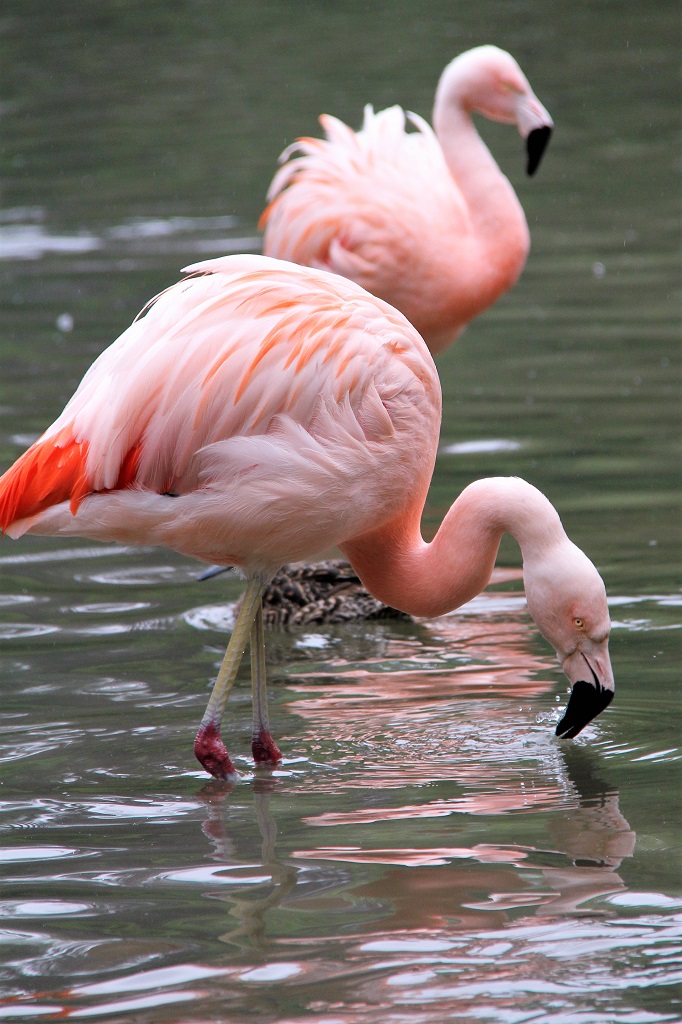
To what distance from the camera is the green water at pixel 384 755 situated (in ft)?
11.7

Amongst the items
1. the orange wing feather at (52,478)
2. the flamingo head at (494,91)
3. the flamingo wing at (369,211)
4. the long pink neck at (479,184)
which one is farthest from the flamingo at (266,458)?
the flamingo head at (494,91)

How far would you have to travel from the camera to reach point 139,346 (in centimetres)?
456

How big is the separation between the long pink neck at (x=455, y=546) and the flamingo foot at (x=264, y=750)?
570mm

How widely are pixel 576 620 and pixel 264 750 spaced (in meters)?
1.02

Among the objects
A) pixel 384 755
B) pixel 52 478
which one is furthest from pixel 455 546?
pixel 52 478

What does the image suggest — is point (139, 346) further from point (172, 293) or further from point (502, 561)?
point (502, 561)

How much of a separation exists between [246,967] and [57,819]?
108 centimetres

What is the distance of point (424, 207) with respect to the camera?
731 centimetres

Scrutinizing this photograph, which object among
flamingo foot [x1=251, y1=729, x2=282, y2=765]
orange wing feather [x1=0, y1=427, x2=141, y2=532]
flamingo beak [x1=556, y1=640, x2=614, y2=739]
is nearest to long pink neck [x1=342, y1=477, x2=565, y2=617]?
flamingo beak [x1=556, y1=640, x2=614, y2=739]

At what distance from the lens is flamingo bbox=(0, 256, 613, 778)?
14.6ft

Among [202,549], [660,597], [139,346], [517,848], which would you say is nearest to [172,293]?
[139,346]

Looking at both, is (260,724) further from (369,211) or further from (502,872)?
Result: (369,211)

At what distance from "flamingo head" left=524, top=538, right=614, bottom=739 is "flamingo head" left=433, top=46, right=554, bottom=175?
3.69 meters

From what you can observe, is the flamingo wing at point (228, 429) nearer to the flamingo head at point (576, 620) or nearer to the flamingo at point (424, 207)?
the flamingo head at point (576, 620)
